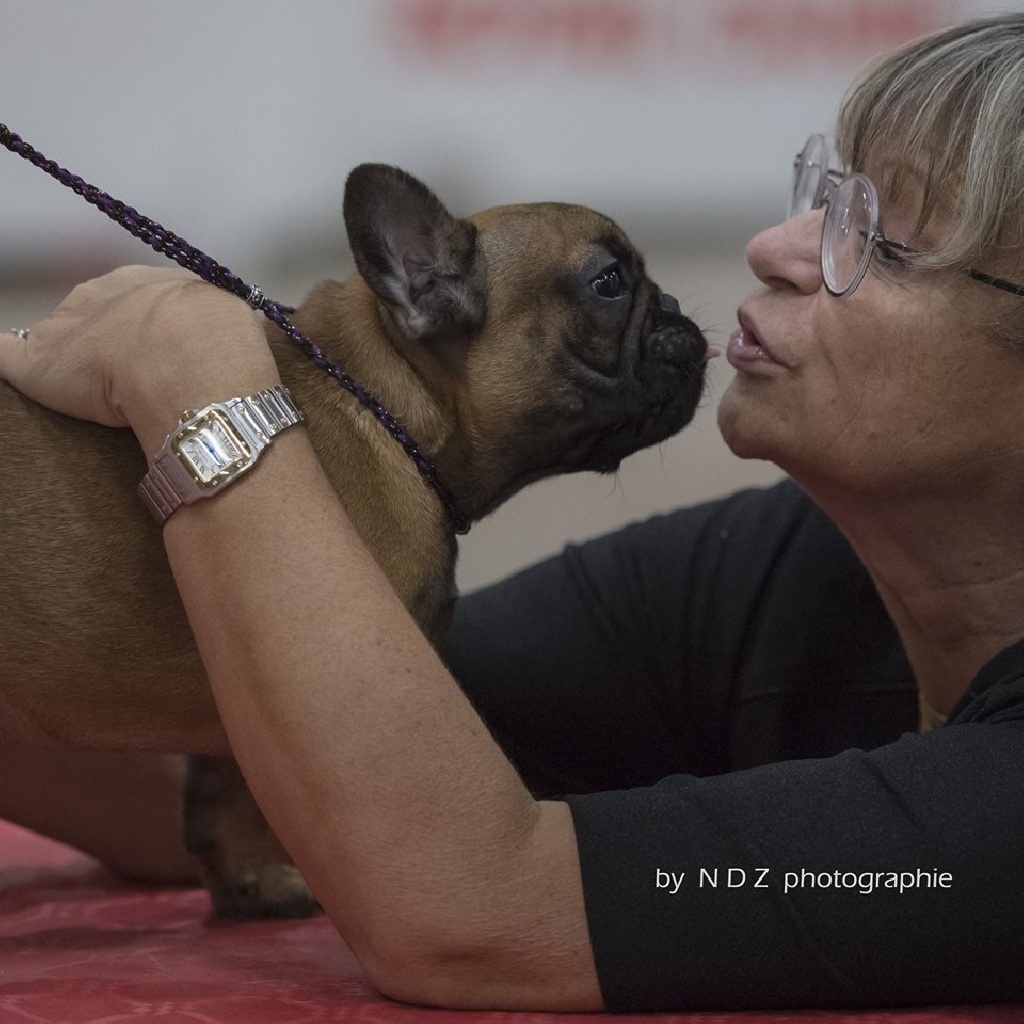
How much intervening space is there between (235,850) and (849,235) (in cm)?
82

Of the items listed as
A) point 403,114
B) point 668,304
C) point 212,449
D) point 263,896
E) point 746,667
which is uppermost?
point 403,114

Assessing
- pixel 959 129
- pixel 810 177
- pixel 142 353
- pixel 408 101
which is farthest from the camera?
pixel 408 101

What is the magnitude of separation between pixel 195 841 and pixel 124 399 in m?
0.53

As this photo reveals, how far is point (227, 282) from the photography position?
117cm

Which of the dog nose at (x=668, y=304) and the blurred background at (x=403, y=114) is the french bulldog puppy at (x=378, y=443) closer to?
the dog nose at (x=668, y=304)

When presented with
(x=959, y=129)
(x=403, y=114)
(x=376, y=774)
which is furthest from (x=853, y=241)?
(x=403, y=114)

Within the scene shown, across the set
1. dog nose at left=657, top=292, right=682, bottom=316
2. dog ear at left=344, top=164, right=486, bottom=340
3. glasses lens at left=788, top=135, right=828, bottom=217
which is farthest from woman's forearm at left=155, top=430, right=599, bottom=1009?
glasses lens at left=788, top=135, right=828, bottom=217

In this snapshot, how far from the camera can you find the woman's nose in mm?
1312

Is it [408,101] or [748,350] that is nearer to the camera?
[748,350]

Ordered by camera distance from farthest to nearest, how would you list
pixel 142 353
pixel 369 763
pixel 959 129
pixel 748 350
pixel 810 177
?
pixel 810 177
pixel 748 350
pixel 959 129
pixel 142 353
pixel 369 763

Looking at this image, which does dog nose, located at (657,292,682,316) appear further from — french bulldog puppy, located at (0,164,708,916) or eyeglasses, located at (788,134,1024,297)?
eyeglasses, located at (788,134,1024,297)

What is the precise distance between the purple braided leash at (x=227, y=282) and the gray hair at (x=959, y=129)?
0.48 metres

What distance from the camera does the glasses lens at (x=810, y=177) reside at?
1435 millimetres

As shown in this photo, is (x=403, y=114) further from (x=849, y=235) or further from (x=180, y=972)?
(x=180, y=972)
